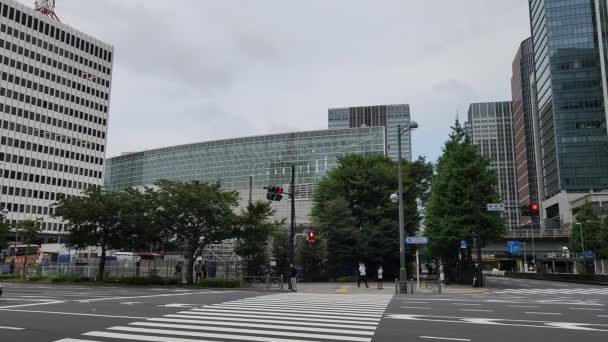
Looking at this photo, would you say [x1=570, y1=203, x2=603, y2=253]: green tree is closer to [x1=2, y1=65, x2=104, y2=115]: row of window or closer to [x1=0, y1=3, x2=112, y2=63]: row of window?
[x1=2, y1=65, x2=104, y2=115]: row of window

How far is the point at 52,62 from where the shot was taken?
112750 mm

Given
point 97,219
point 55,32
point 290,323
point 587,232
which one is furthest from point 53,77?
point 290,323

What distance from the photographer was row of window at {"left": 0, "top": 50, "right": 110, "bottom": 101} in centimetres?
10472

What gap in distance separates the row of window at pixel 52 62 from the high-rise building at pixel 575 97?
371 ft

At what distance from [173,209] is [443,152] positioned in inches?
960

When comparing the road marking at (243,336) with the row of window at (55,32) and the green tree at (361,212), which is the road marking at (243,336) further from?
the row of window at (55,32)

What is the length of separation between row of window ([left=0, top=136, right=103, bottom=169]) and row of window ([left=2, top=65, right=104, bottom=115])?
40.5ft

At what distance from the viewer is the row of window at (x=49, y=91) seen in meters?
104

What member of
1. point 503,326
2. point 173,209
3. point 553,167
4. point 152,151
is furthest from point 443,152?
point 152,151

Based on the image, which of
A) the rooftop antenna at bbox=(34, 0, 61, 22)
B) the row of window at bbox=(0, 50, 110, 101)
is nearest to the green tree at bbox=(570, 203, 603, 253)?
the row of window at bbox=(0, 50, 110, 101)

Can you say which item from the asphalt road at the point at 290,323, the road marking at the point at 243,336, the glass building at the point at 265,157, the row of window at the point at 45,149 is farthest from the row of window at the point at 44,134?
the road marking at the point at 243,336

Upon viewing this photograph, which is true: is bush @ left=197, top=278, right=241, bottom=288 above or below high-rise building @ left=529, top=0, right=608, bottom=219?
below

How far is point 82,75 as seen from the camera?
391 feet

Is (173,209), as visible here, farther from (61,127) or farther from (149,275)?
(61,127)
